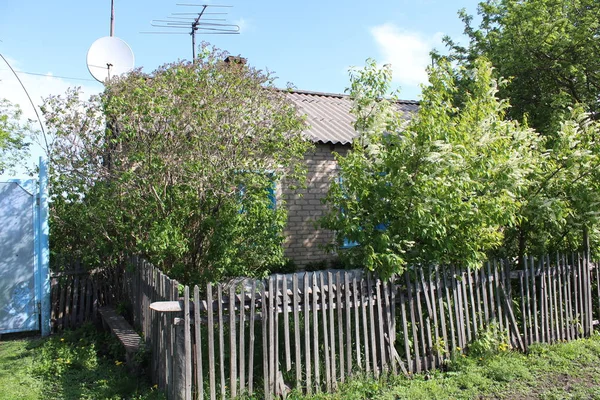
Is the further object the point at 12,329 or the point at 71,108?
the point at 12,329

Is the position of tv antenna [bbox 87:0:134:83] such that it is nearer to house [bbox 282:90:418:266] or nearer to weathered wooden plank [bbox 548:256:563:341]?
house [bbox 282:90:418:266]

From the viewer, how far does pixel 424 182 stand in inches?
187

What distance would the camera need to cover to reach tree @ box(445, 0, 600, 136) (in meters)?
11.4

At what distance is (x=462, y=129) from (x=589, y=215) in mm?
2299

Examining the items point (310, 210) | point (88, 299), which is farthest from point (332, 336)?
point (310, 210)

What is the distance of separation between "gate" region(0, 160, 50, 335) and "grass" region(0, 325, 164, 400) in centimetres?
33

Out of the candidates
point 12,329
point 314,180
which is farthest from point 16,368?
point 314,180

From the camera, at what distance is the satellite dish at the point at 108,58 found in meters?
7.00

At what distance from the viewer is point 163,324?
4.35 metres

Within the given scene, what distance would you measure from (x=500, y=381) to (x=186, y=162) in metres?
4.26

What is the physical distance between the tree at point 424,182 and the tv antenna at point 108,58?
372 centimetres

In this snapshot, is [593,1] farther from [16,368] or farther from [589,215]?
[16,368]

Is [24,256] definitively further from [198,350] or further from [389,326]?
[389,326]

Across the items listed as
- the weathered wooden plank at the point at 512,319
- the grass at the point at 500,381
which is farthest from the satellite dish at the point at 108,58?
the weathered wooden plank at the point at 512,319
